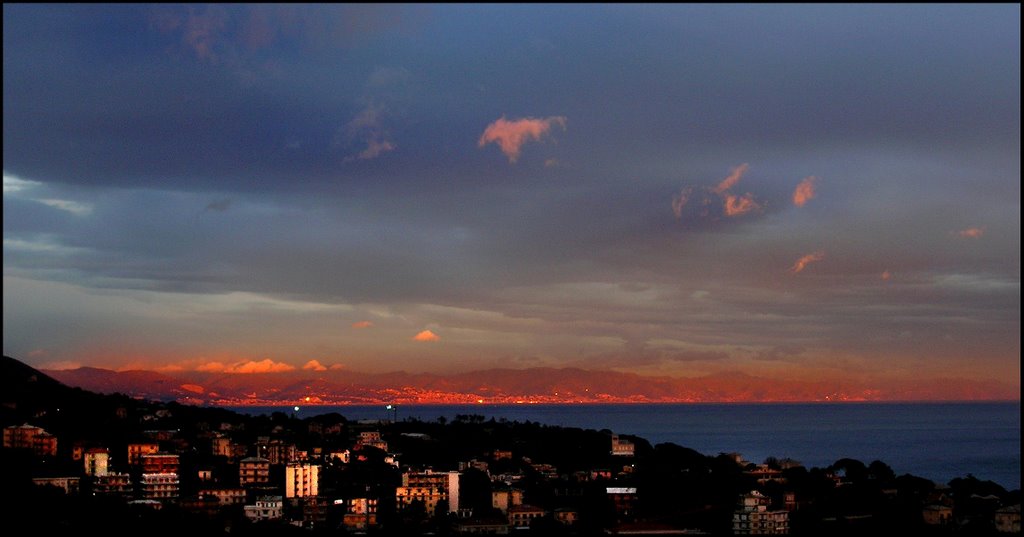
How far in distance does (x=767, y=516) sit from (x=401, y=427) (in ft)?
119

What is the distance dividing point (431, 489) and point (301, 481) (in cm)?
441

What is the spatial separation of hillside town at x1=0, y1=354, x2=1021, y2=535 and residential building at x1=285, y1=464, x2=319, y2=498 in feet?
0.16

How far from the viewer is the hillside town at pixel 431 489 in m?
30.8

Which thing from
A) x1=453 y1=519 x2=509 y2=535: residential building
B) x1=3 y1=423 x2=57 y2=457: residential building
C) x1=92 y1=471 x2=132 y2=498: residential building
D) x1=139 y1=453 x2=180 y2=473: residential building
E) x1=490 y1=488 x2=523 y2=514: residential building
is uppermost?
x1=3 y1=423 x2=57 y2=457: residential building

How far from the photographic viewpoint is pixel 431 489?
37062 millimetres

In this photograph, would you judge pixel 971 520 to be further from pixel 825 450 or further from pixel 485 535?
pixel 825 450

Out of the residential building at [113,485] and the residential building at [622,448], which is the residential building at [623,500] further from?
the residential building at [113,485]

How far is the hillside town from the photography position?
30.8 metres

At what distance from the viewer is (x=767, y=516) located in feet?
101

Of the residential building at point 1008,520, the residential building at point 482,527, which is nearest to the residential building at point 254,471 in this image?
the residential building at point 482,527

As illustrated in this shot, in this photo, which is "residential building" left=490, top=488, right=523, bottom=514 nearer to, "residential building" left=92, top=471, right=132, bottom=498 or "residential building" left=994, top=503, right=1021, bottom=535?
"residential building" left=92, top=471, right=132, bottom=498

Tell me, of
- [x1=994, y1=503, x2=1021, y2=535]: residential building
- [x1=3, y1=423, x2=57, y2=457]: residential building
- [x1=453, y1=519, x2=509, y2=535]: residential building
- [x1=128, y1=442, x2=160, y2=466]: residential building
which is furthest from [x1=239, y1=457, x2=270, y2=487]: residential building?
[x1=994, y1=503, x2=1021, y2=535]: residential building

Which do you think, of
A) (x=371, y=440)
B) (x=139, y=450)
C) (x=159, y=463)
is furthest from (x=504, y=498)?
(x=371, y=440)

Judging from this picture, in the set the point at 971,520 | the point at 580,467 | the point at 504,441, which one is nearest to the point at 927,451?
the point at 504,441
